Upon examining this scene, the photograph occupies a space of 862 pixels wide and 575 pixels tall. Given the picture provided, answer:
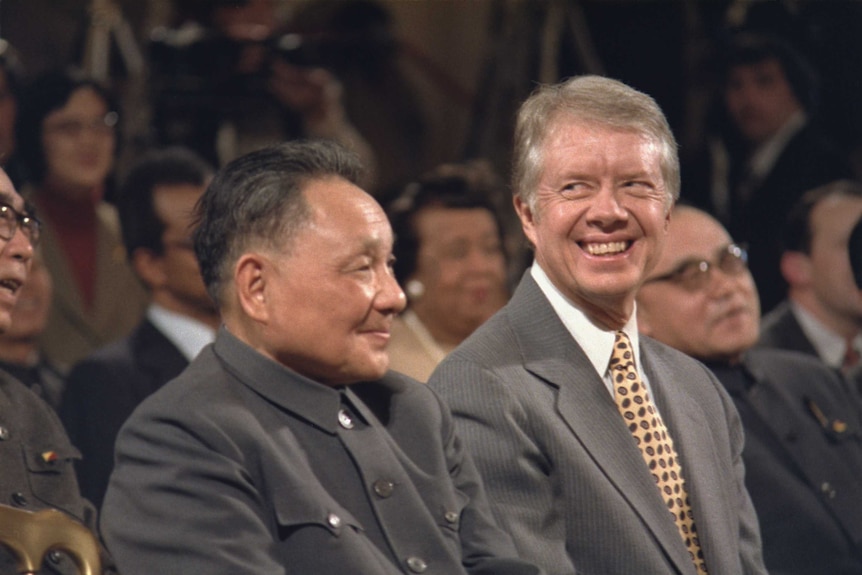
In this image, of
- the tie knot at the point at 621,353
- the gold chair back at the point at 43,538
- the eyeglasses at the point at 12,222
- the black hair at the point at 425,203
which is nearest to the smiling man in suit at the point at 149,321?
the black hair at the point at 425,203

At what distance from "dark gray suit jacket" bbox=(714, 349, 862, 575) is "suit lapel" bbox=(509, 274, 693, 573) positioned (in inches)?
40.1

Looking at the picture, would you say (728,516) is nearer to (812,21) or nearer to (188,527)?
(188,527)

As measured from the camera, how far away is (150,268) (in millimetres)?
3713

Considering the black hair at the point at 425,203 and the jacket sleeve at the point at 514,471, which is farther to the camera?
the black hair at the point at 425,203

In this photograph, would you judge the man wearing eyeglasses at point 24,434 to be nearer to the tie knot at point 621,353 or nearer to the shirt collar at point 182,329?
the tie knot at point 621,353

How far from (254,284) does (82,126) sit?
7.21 ft

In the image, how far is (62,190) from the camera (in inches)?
162

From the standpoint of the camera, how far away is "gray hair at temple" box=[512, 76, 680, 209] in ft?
7.81

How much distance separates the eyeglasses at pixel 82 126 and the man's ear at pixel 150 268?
0.54m

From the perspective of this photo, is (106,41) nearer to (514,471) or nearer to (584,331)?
(584,331)

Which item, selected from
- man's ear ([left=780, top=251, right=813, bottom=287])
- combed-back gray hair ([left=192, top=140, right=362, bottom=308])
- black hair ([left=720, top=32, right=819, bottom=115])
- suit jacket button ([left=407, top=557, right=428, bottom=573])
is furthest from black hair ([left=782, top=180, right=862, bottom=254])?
suit jacket button ([left=407, top=557, right=428, bottom=573])

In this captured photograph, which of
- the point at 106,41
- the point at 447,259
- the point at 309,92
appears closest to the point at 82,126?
the point at 106,41

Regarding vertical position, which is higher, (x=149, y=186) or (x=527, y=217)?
(x=527, y=217)

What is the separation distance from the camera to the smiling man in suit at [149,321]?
323 centimetres
